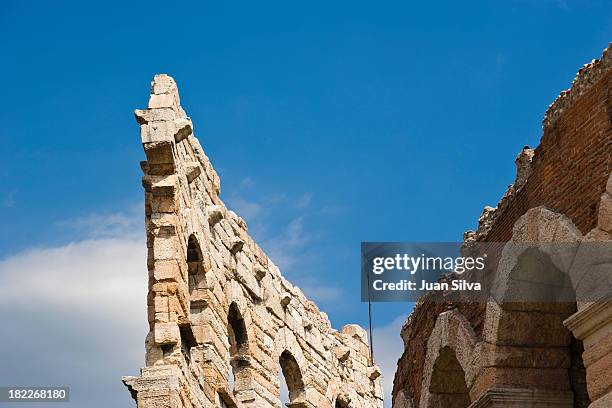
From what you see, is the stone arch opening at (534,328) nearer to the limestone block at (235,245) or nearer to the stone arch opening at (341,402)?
the limestone block at (235,245)

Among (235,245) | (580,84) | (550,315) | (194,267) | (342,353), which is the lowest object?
(550,315)

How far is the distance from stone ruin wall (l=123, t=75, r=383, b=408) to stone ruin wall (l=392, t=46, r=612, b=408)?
9.24ft

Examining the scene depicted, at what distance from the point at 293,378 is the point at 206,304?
425 centimetres

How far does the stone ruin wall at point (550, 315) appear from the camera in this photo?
761 centimetres

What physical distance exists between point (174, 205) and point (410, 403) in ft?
10.9

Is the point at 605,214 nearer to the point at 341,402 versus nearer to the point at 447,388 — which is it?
the point at 447,388

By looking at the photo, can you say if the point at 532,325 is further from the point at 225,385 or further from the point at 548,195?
the point at 225,385

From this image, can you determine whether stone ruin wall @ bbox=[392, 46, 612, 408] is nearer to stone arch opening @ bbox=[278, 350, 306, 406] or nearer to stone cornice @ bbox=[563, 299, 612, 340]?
stone cornice @ bbox=[563, 299, 612, 340]

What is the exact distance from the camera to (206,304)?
13.3 metres

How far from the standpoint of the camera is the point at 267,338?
52.3 feet

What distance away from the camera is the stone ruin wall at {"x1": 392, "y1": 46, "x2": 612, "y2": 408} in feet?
25.0

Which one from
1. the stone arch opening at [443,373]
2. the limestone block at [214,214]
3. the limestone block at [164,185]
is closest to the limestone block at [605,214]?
the stone arch opening at [443,373]

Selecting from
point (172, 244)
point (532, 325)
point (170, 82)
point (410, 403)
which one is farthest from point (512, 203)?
point (170, 82)

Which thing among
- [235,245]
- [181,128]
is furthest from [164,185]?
[235,245]
